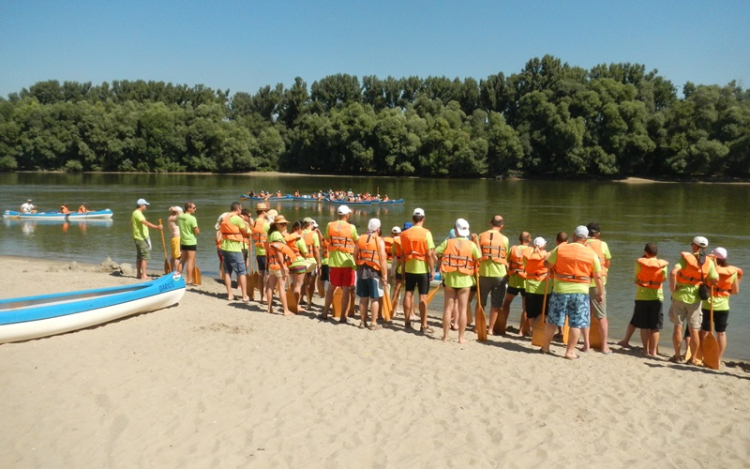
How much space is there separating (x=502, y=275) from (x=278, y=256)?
12.5 feet

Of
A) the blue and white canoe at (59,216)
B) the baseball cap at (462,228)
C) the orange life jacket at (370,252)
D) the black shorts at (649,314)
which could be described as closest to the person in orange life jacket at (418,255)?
the orange life jacket at (370,252)

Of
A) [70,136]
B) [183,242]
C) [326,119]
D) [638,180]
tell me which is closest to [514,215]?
[183,242]

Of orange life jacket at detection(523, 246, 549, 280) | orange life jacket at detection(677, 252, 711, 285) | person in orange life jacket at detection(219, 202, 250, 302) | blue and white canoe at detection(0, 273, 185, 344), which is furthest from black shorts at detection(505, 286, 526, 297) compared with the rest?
blue and white canoe at detection(0, 273, 185, 344)

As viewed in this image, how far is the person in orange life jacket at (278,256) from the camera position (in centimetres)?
997

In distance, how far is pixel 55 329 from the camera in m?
8.87

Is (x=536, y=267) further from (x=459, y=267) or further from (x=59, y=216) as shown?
(x=59, y=216)

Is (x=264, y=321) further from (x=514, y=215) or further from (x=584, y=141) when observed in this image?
(x=584, y=141)

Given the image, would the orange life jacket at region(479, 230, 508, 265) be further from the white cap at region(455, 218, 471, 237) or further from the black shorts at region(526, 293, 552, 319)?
the black shorts at region(526, 293, 552, 319)

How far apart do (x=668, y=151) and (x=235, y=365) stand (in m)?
75.7

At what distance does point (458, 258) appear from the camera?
8695 millimetres

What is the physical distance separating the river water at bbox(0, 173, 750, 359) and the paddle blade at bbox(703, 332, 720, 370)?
254 centimetres

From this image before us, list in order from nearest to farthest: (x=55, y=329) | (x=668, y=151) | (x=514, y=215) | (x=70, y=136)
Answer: (x=55, y=329) → (x=514, y=215) → (x=668, y=151) → (x=70, y=136)

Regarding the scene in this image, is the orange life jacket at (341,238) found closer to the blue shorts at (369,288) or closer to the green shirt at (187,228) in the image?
the blue shorts at (369,288)

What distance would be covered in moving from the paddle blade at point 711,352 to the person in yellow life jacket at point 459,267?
11.4 feet
